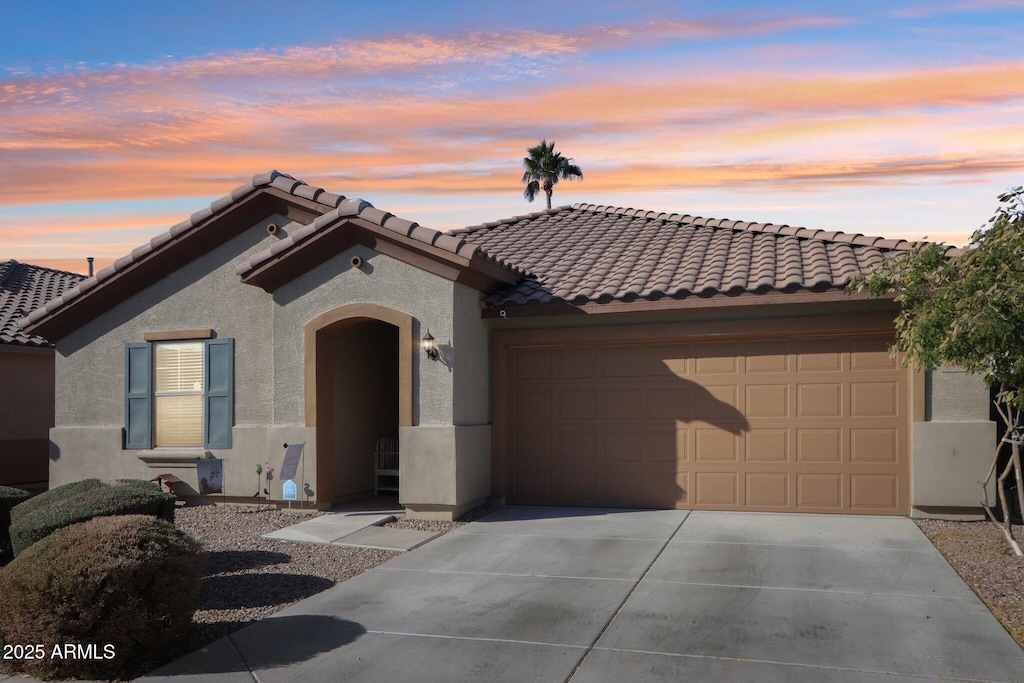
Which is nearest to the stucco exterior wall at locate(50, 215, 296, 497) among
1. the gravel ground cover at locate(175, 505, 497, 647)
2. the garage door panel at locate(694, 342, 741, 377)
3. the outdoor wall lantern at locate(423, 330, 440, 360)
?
the gravel ground cover at locate(175, 505, 497, 647)

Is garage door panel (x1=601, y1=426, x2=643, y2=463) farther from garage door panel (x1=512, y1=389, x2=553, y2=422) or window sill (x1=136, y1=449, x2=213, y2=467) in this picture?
window sill (x1=136, y1=449, x2=213, y2=467)

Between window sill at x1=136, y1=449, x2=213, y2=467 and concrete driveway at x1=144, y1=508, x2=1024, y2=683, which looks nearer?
concrete driveway at x1=144, y1=508, x2=1024, y2=683

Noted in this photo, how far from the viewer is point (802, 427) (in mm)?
12805

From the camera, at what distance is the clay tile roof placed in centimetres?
1291

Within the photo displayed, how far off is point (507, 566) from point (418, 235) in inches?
190

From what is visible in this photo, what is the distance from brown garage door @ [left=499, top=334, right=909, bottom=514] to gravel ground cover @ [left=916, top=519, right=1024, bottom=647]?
105 centimetres

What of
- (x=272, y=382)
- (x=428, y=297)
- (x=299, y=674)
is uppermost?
(x=428, y=297)

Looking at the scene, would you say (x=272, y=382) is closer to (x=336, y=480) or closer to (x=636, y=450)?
(x=336, y=480)

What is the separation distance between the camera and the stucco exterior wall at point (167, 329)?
46.2 ft

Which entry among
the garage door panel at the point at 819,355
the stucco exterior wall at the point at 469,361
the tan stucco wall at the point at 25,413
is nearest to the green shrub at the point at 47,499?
the stucco exterior wall at the point at 469,361

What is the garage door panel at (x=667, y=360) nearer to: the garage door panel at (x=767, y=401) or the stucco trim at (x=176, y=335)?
the garage door panel at (x=767, y=401)

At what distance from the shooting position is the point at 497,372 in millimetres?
14000

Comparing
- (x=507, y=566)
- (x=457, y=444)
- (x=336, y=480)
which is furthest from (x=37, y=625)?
(x=336, y=480)

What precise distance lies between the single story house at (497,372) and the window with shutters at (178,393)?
0.04 metres
